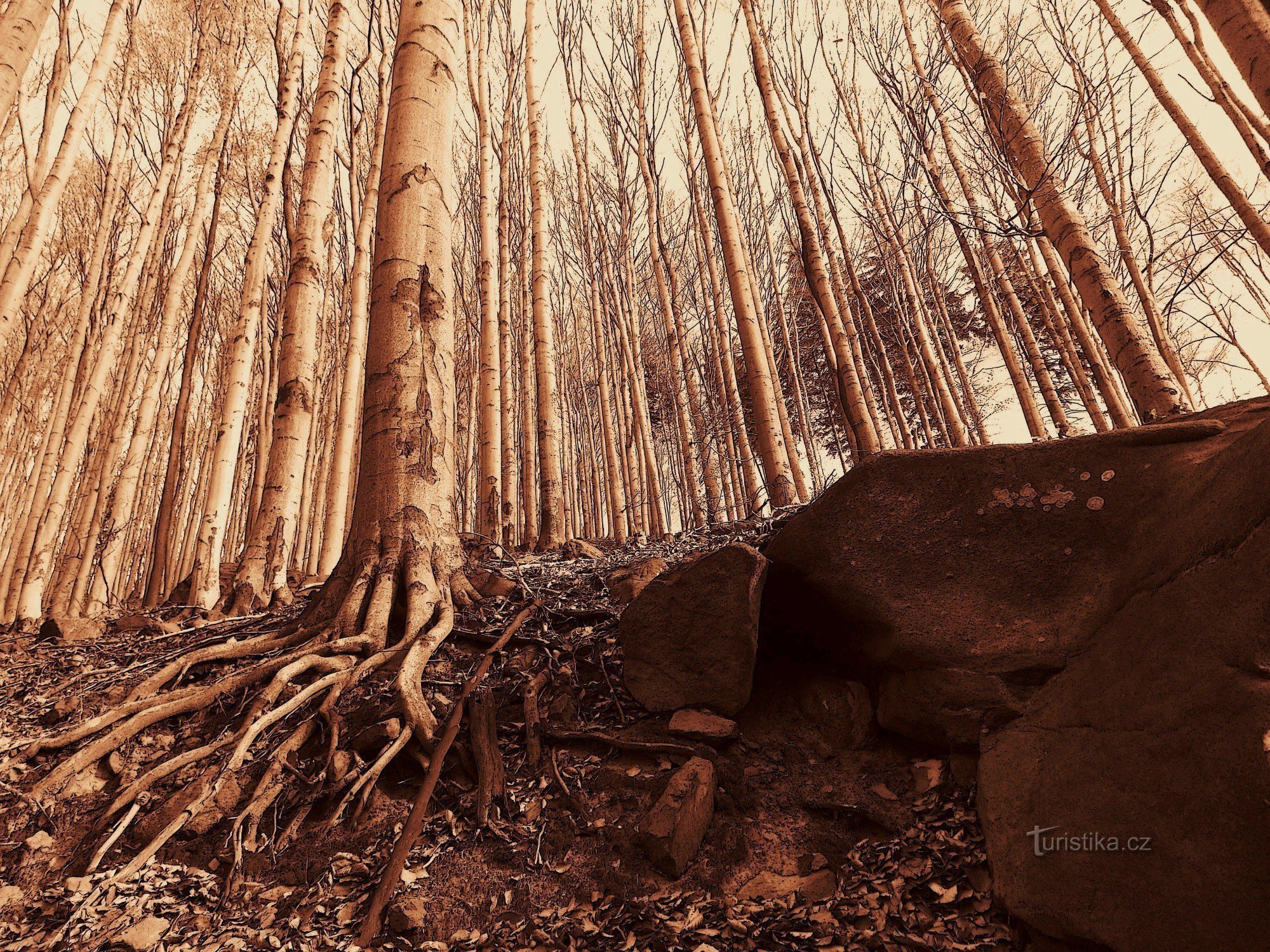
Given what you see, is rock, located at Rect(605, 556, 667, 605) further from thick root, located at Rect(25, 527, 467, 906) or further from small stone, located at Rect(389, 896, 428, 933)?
small stone, located at Rect(389, 896, 428, 933)

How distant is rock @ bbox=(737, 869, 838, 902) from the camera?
1.52 meters

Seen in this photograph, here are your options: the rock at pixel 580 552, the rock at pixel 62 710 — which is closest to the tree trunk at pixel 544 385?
the rock at pixel 580 552

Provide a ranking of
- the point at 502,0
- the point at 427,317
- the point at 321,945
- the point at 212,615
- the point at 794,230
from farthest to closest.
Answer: the point at 794,230 < the point at 502,0 < the point at 212,615 < the point at 427,317 < the point at 321,945

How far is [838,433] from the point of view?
1634cm

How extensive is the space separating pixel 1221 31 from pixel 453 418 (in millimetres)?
3745

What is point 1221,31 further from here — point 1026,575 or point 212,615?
point 212,615

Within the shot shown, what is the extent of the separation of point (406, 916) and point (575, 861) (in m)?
0.46

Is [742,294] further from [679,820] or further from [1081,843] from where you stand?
[1081,843]

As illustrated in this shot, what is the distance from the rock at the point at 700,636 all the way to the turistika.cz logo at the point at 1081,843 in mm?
862

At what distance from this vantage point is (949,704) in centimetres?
171

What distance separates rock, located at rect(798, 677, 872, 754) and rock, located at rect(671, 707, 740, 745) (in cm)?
28

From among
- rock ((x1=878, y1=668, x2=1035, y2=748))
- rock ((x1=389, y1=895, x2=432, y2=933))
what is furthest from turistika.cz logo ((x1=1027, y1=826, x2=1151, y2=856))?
rock ((x1=389, y1=895, x2=432, y2=933))

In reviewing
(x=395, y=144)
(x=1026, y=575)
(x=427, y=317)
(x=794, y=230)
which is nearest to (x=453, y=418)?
(x=427, y=317)

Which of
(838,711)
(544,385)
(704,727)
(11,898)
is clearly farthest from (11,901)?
(544,385)
